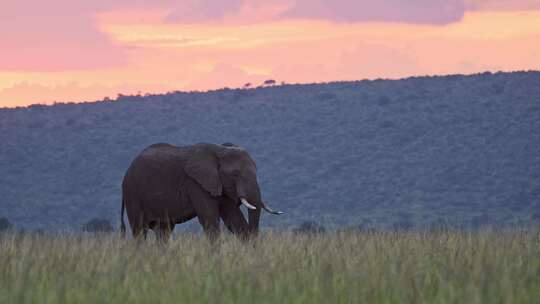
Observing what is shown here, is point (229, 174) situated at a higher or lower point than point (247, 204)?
higher

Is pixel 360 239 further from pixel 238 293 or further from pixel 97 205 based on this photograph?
pixel 97 205

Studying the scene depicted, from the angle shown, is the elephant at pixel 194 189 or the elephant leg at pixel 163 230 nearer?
the elephant at pixel 194 189

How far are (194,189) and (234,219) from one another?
85 cm

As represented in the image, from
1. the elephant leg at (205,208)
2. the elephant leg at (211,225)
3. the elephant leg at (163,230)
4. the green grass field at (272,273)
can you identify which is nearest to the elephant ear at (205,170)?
the elephant leg at (205,208)

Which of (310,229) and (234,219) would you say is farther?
(310,229)

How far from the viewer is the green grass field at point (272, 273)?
354 inches

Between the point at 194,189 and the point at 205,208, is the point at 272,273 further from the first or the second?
the point at 194,189

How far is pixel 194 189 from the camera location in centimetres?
1733

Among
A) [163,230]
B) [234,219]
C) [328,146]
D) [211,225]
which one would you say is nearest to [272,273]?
[211,225]

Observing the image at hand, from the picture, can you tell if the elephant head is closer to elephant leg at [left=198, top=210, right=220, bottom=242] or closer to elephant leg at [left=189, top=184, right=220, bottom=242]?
elephant leg at [left=189, top=184, right=220, bottom=242]

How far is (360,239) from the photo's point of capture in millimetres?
14898

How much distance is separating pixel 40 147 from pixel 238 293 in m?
67.4

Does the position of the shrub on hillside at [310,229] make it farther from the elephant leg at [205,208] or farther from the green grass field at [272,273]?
the green grass field at [272,273]

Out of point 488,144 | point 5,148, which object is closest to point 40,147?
point 5,148
